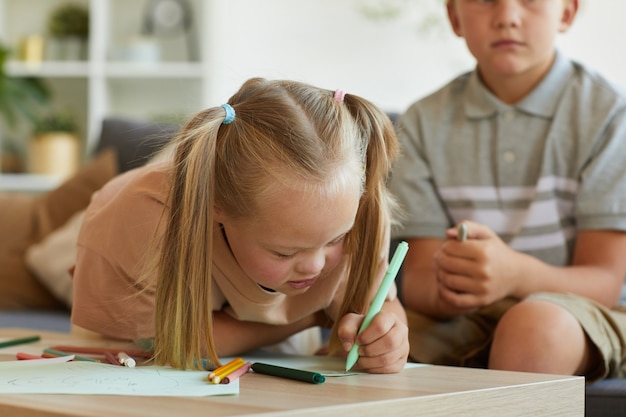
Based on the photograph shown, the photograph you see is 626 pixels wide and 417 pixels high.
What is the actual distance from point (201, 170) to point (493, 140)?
78 cm

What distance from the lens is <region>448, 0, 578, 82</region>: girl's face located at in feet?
5.14

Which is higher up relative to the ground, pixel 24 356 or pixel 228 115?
pixel 228 115

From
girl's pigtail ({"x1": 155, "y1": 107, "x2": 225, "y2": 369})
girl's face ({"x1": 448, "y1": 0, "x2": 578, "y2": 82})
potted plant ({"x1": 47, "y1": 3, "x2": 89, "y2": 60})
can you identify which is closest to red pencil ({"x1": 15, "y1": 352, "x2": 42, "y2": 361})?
girl's pigtail ({"x1": 155, "y1": 107, "x2": 225, "y2": 369})

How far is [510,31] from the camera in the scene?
1565 mm

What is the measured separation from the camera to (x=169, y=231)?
1.06 m

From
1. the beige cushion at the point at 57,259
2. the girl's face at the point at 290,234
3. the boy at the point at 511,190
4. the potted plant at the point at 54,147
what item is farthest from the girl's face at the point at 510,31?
the potted plant at the point at 54,147

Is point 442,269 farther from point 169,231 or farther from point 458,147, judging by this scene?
point 169,231

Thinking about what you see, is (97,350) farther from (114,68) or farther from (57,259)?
(114,68)

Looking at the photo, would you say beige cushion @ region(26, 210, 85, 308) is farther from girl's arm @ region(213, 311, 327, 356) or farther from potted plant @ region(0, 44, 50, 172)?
potted plant @ region(0, 44, 50, 172)

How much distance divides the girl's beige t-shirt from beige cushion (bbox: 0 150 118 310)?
4.09 ft

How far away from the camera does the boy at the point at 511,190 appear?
1426mm

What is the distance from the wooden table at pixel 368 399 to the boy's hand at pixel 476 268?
36 centimetres

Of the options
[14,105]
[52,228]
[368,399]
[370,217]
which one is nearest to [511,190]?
[370,217]

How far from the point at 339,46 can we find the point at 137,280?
2.63 metres
